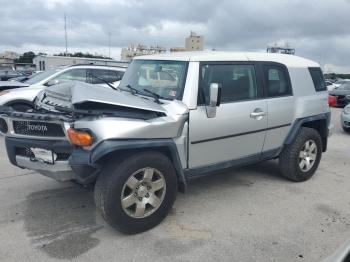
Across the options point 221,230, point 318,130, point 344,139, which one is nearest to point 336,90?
point 344,139

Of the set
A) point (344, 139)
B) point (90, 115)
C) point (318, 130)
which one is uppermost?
point (90, 115)

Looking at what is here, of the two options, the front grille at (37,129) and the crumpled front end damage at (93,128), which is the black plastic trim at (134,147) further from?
the front grille at (37,129)

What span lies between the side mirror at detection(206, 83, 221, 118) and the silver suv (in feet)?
0.03

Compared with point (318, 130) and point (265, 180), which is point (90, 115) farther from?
point (318, 130)

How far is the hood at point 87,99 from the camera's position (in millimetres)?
3547

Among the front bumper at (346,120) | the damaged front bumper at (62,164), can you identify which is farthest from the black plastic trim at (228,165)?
the front bumper at (346,120)

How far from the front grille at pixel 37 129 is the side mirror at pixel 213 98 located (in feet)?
5.04

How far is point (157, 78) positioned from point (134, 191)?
4.76 ft

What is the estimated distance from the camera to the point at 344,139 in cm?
950

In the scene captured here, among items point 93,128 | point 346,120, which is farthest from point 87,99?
point 346,120

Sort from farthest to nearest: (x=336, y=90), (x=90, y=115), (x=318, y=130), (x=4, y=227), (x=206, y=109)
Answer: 1. (x=336, y=90)
2. (x=318, y=130)
3. (x=206, y=109)
4. (x=4, y=227)
5. (x=90, y=115)

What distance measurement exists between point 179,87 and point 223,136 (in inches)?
30.5

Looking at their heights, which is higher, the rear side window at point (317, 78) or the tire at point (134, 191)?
the rear side window at point (317, 78)

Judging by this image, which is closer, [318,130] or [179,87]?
[179,87]
